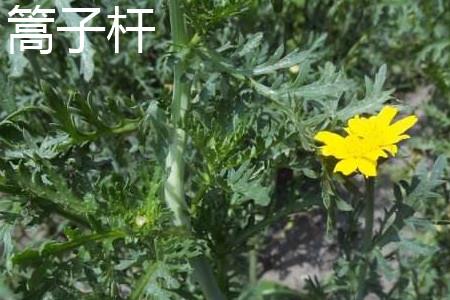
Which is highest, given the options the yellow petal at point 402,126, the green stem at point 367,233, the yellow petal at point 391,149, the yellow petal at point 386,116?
the yellow petal at point 386,116

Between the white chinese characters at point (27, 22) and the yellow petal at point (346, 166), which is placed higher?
the white chinese characters at point (27, 22)

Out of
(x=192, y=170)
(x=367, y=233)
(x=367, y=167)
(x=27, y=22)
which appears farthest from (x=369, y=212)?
(x=27, y=22)

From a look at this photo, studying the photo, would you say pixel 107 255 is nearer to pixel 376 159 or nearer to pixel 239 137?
pixel 239 137

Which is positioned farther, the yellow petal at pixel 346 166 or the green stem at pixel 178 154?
the green stem at pixel 178 154

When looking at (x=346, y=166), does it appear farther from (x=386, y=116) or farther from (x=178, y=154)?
(x=178, y=154)

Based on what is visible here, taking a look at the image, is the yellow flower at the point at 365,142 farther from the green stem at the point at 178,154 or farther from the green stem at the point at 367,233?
the green stem at the point at 178,154

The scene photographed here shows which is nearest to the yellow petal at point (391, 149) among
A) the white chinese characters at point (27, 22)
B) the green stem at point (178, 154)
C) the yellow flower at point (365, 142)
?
the yellow flower at point (365, 142)
